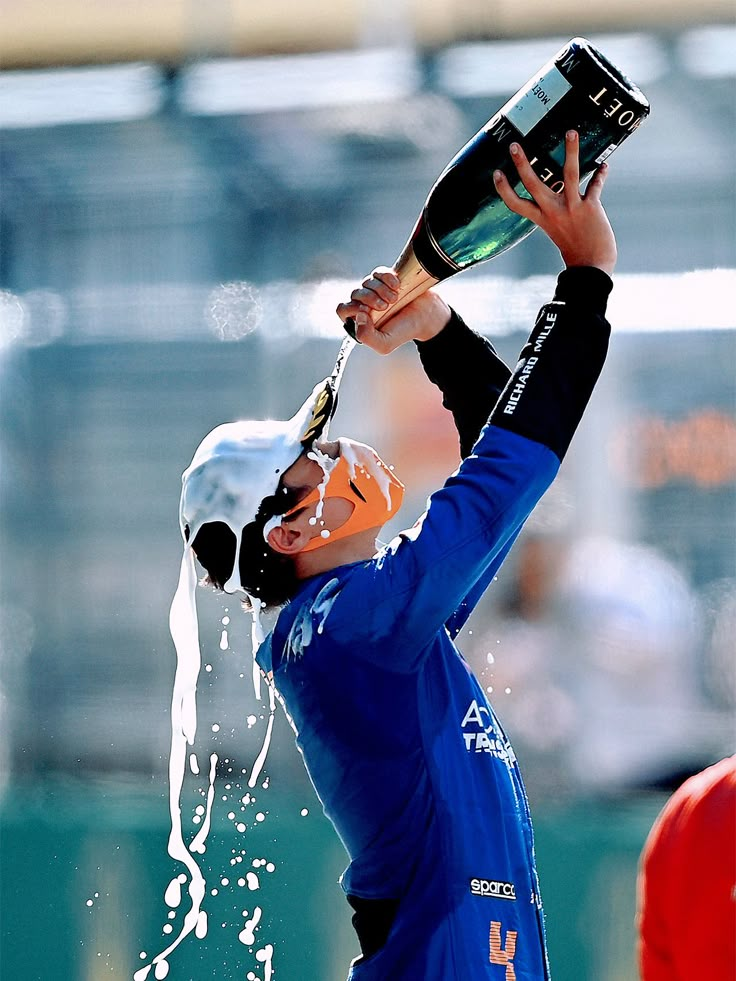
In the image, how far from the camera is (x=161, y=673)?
2793 millimetres

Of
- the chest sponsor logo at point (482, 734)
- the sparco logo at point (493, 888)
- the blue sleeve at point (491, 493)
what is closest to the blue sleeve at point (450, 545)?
the blue sleeve at point (491, 493)

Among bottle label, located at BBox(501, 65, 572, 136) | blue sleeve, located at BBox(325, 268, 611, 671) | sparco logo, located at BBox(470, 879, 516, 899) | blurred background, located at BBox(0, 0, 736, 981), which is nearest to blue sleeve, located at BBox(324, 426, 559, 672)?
blue sleeve, located at BBox(325, 268, 611, 671)

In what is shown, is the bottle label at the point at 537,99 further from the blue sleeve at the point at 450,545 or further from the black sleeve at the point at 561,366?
the blue sleeve at the point at 450,545

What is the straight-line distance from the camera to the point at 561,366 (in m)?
1.23

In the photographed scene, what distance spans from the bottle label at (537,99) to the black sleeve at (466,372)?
315 millimetres

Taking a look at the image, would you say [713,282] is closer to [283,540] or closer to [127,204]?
[127,204]

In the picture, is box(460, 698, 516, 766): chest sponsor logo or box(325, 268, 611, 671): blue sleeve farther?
box(460, 698, 516, 766): chest sponsor logo

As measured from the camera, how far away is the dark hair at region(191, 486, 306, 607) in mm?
1419

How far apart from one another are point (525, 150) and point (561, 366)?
10.5 inches

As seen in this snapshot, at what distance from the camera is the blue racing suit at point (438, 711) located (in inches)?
47.8

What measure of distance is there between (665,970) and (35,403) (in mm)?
2365

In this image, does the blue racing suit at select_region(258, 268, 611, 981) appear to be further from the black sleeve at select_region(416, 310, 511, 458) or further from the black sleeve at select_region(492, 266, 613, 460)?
the black sleeve at select_region(416, 310, 511, 458)

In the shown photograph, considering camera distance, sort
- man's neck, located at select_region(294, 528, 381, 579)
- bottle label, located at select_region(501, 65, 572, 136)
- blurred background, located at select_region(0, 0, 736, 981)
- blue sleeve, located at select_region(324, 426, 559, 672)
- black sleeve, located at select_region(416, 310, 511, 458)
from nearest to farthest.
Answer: blue sleeve, located at select_region(324, 426, 559, 672), bottle label, located at select_region(501, 65, 572, 136), man's neck, located at select_region(294, 528, 381, 579), black sleeve, located at select_region(416, 310, 511, 458), blurred background, located at select_region(0, 0, 736, 981)

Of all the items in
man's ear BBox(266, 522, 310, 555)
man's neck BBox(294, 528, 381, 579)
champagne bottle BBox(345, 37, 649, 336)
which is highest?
champagne bottle BBox(345, 37, 649, 336)
